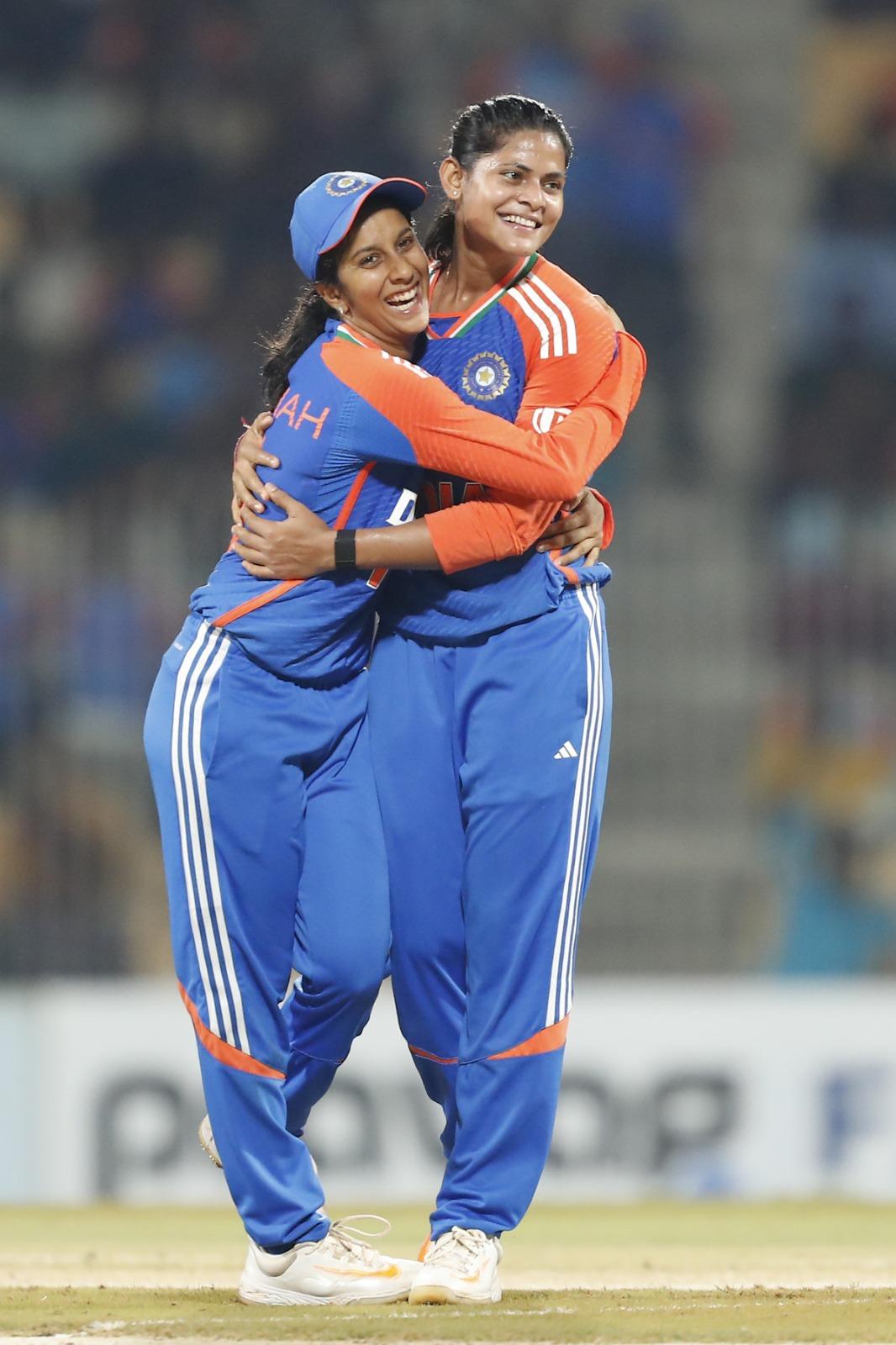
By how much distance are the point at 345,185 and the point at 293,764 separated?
91 centimetres

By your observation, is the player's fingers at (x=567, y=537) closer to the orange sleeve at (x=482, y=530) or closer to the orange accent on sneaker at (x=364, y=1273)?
the orange sleeve at (x=482, y=530)

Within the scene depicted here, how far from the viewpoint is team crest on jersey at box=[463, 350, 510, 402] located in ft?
10.5

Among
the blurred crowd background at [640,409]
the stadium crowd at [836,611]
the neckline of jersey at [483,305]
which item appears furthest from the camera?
the stadium crowd at [836,611]

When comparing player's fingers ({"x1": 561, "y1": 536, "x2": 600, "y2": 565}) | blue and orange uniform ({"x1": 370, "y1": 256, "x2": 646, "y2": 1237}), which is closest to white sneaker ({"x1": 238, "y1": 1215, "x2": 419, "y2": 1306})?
blue and orange uniform ({"x1": 370, "y1": 256, "x2": 646, "y2": 1237})

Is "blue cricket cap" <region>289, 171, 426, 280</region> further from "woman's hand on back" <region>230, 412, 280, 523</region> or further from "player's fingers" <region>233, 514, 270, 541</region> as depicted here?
"player's fingers" <region>233, 514, 270, 541</region>

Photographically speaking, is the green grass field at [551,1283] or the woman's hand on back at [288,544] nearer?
the green grass field at [551,1283]

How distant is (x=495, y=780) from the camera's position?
124 inches

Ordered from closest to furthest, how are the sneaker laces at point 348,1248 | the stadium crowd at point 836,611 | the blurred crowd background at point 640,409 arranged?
the sneaker laces at point 348,1248 < the blurred crowd background at point 640,409 < the stadium crowd at point 836,611

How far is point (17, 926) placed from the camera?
24.4ft

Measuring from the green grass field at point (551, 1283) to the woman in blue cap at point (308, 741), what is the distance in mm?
208

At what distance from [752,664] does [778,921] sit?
1034 mm

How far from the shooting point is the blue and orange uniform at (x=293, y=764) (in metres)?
3.08

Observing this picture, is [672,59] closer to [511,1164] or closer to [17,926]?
[17,926]

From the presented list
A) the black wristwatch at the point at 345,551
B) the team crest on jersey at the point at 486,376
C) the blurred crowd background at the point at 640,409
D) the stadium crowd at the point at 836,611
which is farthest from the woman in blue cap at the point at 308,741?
the stadium crowd at the point at 836,611
